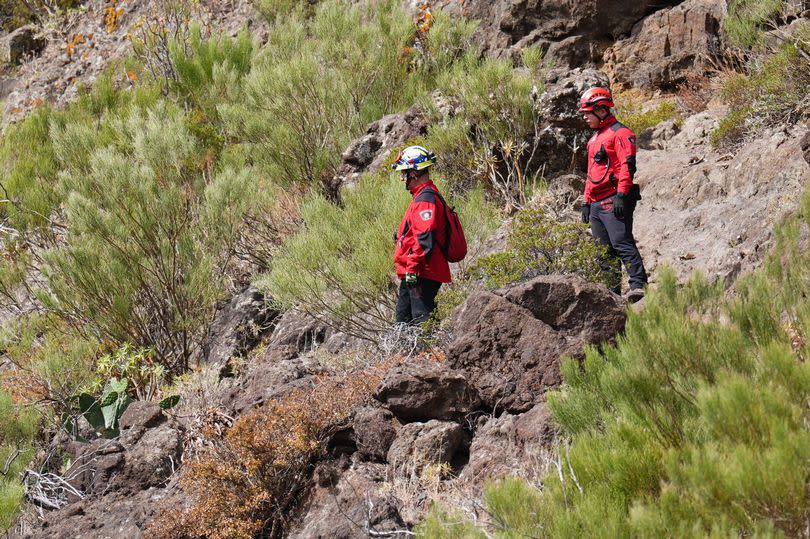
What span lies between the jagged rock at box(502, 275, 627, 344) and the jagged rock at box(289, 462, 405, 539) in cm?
134

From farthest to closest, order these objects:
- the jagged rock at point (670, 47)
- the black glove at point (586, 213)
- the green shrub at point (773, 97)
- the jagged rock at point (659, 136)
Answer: the jagged rock at point (670, 47), the jagged rock at point (659, 136), the green shrub at point (773, 97), the black glove at point (586, 213)

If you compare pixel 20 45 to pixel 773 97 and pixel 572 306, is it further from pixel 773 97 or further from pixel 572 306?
pixel 572 306

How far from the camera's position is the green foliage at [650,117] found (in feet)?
33.1

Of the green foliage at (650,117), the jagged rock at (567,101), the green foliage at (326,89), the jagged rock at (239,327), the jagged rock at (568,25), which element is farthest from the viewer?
the jagged rock at (568,25)

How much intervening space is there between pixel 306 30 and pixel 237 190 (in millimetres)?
7329

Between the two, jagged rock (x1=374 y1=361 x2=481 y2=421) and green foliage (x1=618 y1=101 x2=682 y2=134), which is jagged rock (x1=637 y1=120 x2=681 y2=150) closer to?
green foliage (x1=618 y1=101 x2=682 y2=134)

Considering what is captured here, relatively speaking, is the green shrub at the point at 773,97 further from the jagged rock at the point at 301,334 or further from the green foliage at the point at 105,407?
the green foliage at the point at 105,407

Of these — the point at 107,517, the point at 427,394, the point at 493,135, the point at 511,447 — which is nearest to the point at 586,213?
the point at 427,394

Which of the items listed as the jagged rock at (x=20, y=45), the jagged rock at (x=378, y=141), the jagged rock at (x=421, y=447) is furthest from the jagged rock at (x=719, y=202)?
the jagged rock at (x=20, y=45)

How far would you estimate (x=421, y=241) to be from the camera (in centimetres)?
603

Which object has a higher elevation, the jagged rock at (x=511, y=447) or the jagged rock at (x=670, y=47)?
the jagged rock at (x=511, y=447)

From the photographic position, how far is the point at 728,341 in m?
3.23

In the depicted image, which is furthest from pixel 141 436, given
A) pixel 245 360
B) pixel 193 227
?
pixel 193 227

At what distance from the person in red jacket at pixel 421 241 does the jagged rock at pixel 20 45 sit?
2052 cm
